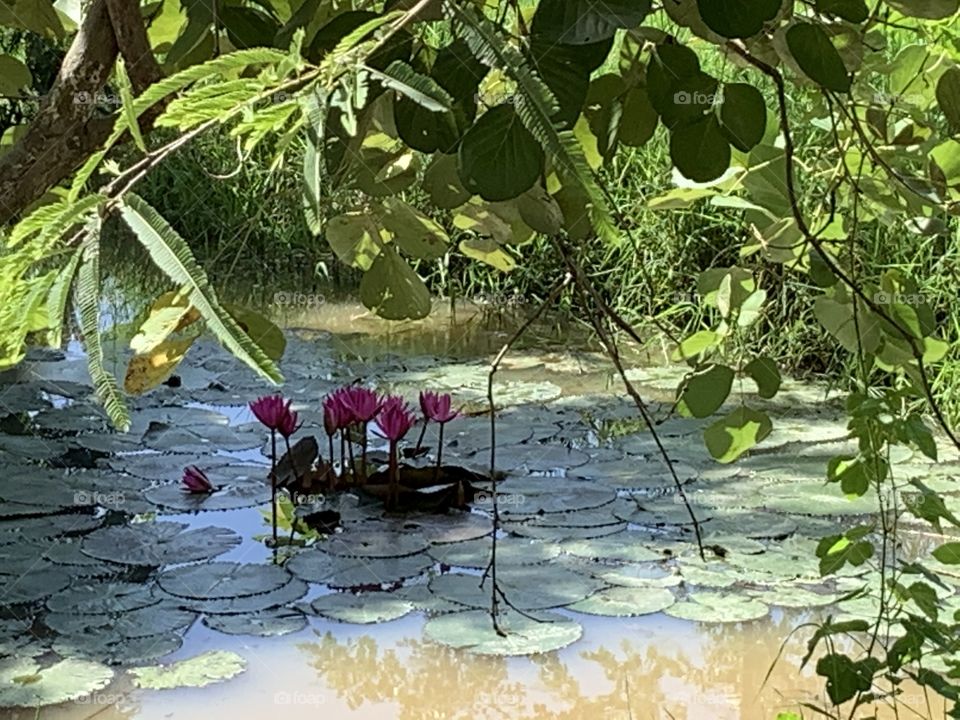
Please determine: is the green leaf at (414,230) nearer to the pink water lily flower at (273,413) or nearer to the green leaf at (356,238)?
the green leaf at (356,238)

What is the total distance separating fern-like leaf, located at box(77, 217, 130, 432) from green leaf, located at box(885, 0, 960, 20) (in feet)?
1.47

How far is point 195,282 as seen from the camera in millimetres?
308

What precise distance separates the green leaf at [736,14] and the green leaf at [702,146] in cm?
14

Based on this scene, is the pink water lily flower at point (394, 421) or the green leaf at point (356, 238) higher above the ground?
the green leaf at point (356, 238)

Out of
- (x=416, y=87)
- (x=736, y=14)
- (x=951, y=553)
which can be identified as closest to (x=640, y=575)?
Result: (x=951, y=553)

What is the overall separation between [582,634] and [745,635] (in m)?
0.27

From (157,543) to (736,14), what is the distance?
2.06 m

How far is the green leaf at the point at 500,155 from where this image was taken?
0.45m

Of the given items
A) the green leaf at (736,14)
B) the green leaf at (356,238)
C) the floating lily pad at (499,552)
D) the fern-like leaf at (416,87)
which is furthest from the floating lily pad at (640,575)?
the fern-like leaf at (416,87)

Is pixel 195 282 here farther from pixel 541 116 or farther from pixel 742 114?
pixel 742 114

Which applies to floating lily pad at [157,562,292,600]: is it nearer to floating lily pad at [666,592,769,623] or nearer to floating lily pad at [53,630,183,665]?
floating lily pad at [53,630,183,665]

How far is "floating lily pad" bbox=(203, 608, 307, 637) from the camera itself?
202 centimetres

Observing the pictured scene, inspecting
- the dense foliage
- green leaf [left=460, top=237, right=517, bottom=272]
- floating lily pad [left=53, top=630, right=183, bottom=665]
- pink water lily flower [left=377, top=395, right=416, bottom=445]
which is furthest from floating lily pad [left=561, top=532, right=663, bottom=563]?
green leaf [left=460, top=237, right=517, bottom=272]

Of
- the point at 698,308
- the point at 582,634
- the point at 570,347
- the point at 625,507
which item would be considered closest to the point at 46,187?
the point at 582,634
